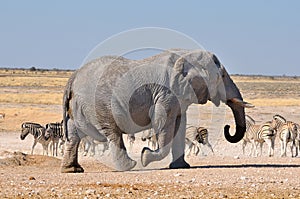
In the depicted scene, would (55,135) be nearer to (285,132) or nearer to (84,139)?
(84,139)

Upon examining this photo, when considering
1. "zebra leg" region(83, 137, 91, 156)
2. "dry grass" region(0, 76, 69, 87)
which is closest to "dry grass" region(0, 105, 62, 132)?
"zebra leg" region(83, 137, 91, 156)

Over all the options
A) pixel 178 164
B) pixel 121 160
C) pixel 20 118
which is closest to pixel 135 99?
pixel 121 160

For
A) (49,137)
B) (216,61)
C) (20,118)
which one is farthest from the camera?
(20,118)

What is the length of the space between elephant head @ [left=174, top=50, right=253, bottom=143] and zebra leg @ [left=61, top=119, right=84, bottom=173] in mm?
2327

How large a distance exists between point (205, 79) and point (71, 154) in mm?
3082

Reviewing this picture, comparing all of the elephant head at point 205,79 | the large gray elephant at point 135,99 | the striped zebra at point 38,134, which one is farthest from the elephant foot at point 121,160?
the striped zebra at point 38,134

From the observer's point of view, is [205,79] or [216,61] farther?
[216,61]

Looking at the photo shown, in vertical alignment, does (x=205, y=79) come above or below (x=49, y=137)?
above

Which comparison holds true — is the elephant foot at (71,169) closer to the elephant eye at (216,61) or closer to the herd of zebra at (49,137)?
the elephant eye at (216,61)

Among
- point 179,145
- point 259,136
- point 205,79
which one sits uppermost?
point 205,79

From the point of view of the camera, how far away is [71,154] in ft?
54.4

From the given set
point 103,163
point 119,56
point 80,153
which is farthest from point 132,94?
point 80,153

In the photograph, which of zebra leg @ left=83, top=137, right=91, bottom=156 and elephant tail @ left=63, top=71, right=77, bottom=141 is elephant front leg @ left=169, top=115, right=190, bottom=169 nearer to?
elephant tail @ left=63, top=71, right=77, bottom=141

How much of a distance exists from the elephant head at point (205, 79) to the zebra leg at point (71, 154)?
233 cm
